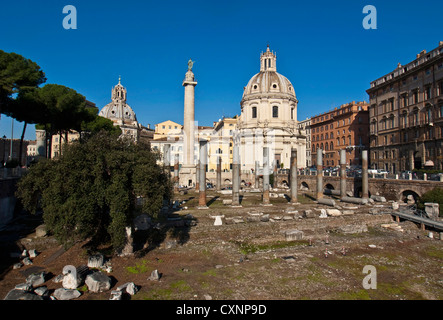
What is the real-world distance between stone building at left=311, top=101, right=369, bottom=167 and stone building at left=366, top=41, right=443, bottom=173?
374 inches

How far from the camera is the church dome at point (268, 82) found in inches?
2245

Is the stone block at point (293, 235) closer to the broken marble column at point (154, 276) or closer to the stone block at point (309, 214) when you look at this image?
the stone block at point (309, 214)

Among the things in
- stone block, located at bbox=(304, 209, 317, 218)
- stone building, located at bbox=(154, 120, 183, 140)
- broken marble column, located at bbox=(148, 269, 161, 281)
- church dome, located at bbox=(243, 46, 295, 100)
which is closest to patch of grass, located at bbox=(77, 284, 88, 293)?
broken marble column, located at bbox=(148, 269, 161, 281)

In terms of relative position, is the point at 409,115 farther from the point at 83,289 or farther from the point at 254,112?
the point at 83,289

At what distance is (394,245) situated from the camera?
602 inches

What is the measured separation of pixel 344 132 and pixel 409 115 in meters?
21.2

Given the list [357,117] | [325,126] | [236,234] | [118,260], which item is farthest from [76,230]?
[325,126]

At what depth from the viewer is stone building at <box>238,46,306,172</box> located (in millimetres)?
55875

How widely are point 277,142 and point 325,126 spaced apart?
17.8 metres

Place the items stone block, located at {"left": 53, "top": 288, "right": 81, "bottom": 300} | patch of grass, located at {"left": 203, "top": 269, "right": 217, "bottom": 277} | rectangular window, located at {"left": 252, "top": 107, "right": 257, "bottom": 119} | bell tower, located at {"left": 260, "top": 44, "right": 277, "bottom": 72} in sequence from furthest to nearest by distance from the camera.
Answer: bell tower, located at {"left": 260, "top": 44, "right": 277, "bottom": 72}, rectangular window, located at {"left": 252, "top": 107, "right": 257, "bottom": 119}, patch of grass, located at {"left": 203, "top": 269, "right": 217, "bottom": 277}, stone block, located at {"left": 53, "top": 288, "right": 81, "bottom": 300}

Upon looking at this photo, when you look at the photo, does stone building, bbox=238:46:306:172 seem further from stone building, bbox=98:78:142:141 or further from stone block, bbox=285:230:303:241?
stone building, bbox=98:78:142:141

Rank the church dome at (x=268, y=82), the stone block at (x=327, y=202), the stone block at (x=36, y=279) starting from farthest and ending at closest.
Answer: the church dome at (x=268, y=82) → the stone block at (x=327, y=202) → the stone block at (x=36, y=279)

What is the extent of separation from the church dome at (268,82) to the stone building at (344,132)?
11.9 m

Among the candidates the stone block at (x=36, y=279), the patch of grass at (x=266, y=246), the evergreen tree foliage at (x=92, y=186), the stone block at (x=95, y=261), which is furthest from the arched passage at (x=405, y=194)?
the stone block at (x=36, y=279)
